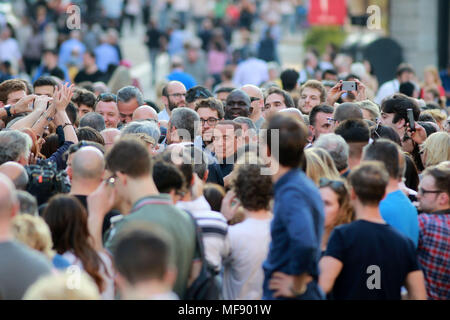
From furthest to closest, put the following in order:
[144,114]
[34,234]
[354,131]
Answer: [144,114]
[354,131]
[34,234]

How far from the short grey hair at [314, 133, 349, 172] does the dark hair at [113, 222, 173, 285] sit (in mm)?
2798

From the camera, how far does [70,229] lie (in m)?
5.03

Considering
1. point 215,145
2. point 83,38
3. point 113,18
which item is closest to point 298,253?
point 215,145

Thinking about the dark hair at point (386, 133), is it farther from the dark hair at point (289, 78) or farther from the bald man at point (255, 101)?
the dark hair at point (289, 78)

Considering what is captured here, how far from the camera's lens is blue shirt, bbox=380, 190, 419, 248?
554 cm

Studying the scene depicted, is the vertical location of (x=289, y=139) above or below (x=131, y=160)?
above

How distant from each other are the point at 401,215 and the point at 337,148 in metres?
1.04

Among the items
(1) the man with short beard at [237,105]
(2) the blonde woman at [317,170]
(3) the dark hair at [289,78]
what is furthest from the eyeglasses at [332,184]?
(3) the dark hair at [289,78]

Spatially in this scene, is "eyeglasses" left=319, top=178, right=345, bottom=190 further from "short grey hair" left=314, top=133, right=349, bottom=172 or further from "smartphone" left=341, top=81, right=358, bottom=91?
"smartphone" left=341, top=81, right=358, bottom=91

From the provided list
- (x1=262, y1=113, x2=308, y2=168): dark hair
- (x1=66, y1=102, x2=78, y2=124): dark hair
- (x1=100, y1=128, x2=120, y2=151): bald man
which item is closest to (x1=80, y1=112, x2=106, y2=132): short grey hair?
(x1=66, y1=102, x2=78, y2=124): dark hair

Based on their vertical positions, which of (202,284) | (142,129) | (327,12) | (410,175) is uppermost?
(327,12)

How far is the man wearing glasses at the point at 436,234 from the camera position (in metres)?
5.58

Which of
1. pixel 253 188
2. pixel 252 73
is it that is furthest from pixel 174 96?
pixel 252 73

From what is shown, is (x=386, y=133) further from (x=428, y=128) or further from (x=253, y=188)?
(x=253, y=188)
